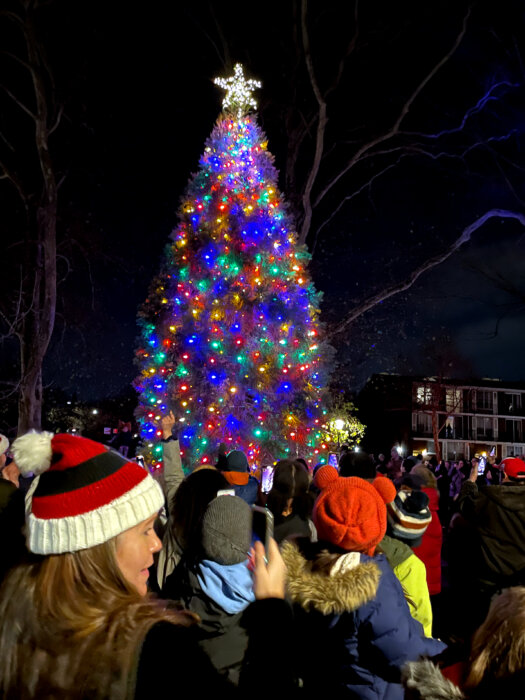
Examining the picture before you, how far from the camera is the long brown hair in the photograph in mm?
1317

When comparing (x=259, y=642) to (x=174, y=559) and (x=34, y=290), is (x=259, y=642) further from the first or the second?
(x=34, y=290)

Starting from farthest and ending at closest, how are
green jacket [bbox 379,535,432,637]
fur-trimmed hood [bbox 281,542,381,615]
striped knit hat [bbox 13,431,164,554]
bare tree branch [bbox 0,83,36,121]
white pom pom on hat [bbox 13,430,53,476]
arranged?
bare tree branch [bbox 0,83,36,121], green jacket [bbox 379,535,432,637], fur-trimmed hood [bbox 281,542,381,615], white pom pom on hat [bbox 13,430,53,476], striped knit hat [bbox 13,431,164,554]

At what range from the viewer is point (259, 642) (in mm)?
1940

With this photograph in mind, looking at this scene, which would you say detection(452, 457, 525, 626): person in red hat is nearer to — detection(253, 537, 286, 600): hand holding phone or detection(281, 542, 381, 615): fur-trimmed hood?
detection(281, 542, 381, 615): fur-trimmed hood

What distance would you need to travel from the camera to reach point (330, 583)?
7.91ft

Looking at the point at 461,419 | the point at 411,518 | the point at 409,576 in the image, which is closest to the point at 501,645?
the point at 409,576

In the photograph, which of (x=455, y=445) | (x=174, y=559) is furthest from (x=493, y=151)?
(x=455, y=445)

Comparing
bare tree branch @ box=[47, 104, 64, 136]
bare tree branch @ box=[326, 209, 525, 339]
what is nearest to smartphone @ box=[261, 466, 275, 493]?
bare tree branch @ box=[326, 209, 525, 339]

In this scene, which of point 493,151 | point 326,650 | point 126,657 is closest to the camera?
point 126,657

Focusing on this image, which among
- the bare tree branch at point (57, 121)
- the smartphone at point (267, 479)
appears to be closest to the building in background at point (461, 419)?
the bare tree branch at point (57, 121)

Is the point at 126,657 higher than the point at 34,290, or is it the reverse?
the point at 34,290

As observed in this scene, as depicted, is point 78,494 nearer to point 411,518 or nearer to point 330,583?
point 330,583

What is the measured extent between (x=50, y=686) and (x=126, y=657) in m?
0.22

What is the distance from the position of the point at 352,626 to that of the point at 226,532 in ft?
2.43
